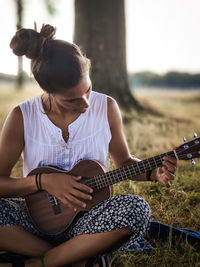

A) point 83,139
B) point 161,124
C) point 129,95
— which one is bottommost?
point 161,124

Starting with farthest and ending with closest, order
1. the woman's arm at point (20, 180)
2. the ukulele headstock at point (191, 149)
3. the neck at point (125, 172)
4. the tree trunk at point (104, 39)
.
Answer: the tree trunk at point (104, 39)
the woman's arm at point (20, 180)
the neck at point (125, 172)
the ukulele headstock at point (191, 149)

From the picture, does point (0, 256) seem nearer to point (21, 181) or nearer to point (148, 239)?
point (21, 181)

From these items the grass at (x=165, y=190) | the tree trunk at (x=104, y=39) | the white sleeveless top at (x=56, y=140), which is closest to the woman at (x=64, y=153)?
the white sleeveless top at (x=56, y=140)

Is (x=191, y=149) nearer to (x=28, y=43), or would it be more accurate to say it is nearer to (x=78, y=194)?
(x=78, y=194)

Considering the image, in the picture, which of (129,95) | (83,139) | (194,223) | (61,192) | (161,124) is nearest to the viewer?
(61,192)

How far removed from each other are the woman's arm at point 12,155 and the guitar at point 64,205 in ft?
0.30

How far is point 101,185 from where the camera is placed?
2.21 meters

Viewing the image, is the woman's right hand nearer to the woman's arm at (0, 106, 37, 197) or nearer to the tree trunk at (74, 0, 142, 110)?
the woman's arm at (0, 106, 37, 197)

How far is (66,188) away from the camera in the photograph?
86.2 inches

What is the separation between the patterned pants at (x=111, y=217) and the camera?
204 cm

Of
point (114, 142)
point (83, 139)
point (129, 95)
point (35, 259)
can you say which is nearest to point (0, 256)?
point (35, 259)

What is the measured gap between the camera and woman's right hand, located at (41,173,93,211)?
85.7 inches

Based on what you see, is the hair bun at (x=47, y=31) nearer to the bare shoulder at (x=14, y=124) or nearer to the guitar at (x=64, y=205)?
the bare shoulder at (x=14, y=124)

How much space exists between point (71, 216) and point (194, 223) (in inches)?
43.3
